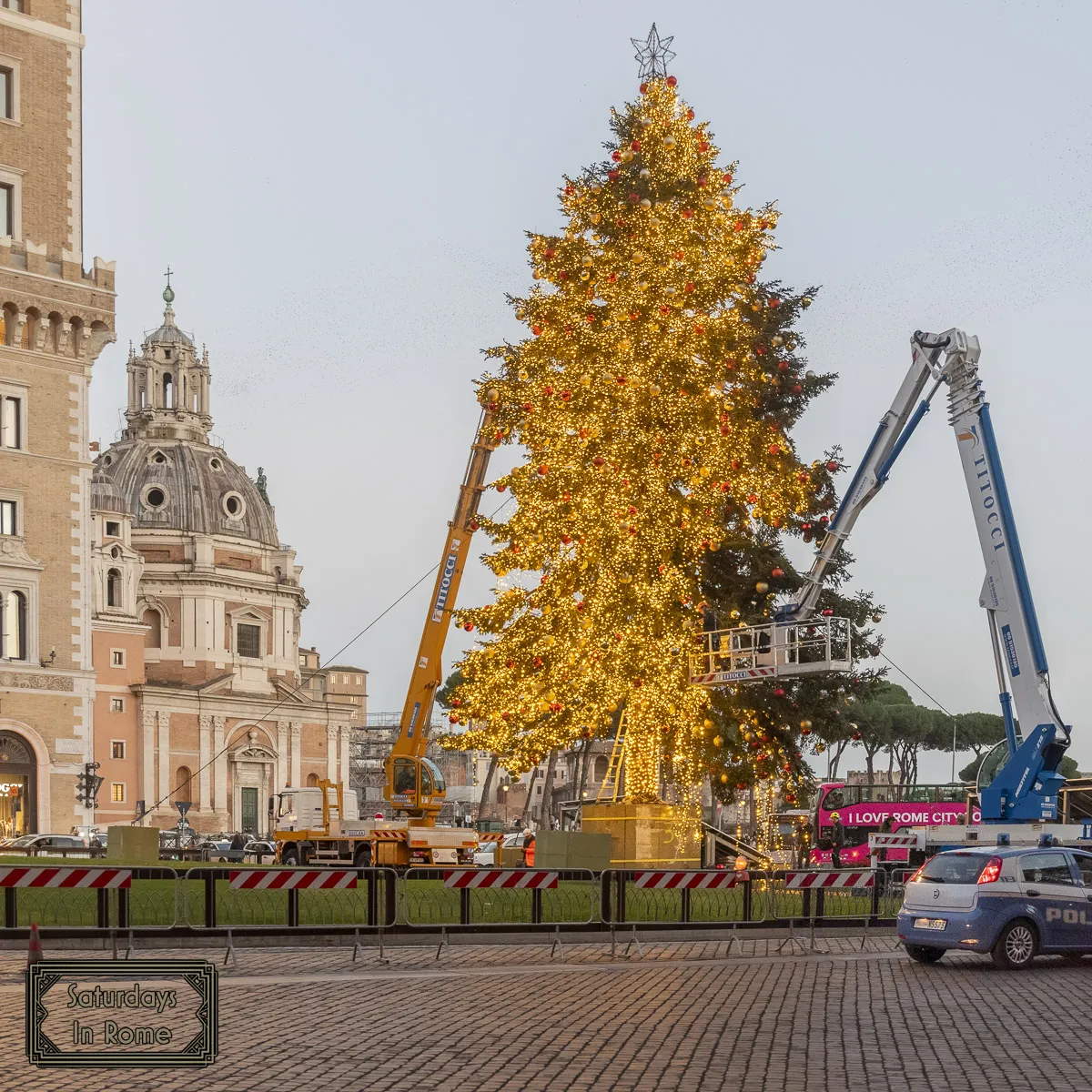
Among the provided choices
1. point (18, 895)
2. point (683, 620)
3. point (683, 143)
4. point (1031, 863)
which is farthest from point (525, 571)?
point (1031, 863)

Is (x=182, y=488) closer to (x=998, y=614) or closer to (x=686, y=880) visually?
(x=998, y=614)

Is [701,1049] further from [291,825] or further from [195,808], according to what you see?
[195,808]

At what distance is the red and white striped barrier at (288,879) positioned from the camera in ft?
66.3

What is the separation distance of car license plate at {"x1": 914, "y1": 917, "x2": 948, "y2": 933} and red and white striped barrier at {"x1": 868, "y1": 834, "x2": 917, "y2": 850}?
281 inches

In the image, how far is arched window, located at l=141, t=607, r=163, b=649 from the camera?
117 metres

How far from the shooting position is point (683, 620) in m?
33.9

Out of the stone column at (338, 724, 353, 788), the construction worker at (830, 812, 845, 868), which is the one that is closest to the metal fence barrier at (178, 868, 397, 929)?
the construction worker at (830, 812, 845, 868)

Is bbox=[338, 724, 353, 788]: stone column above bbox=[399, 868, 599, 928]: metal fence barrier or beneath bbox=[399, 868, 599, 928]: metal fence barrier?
above

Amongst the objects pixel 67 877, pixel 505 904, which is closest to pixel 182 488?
pixel 505 904

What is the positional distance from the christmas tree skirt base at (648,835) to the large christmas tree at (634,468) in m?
0.49

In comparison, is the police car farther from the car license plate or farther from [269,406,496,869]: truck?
[269,406,496,869]: truck

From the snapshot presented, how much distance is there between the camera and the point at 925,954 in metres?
19.7

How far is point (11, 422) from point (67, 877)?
33451 mm

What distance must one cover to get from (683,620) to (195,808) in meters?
82.4
